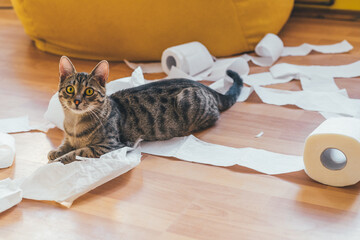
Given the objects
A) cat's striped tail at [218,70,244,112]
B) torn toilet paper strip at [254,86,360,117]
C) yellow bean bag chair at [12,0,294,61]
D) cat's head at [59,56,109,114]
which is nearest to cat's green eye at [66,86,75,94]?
cat's head at [59,56,109,114]

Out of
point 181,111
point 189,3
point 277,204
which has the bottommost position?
point 277,204

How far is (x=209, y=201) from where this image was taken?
1.59 meters

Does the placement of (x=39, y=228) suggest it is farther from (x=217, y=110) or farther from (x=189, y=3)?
(x=189, y=3)

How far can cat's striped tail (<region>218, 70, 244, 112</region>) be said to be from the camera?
2.19m

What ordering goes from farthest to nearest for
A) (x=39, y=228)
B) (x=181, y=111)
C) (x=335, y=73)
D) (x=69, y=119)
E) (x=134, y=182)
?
(x=335, y=73), (x=181, y=111), (x=69, y=119), (x=134, y=182), (x=39, y=228)

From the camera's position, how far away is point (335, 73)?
2559 mm

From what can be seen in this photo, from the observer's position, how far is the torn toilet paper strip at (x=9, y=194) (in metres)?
1.57

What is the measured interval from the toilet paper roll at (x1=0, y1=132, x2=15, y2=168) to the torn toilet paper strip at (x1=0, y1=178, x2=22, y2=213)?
0.18 metres

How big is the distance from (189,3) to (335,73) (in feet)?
2.95

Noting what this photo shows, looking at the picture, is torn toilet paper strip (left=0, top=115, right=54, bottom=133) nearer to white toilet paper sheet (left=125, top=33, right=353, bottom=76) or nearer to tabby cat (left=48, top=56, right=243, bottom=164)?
tabby cat (left=48, top=56, right=243, bottom=164)

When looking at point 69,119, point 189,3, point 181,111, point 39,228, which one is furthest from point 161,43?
point 39,228

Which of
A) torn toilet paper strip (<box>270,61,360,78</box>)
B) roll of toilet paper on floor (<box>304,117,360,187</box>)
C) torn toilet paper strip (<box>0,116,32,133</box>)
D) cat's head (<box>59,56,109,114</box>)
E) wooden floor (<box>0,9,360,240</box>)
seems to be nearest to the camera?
wooden floor (<box>0,9,360,240</box>)

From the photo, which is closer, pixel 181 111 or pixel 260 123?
pixel 181 111

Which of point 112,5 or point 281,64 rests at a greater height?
point 112,5
